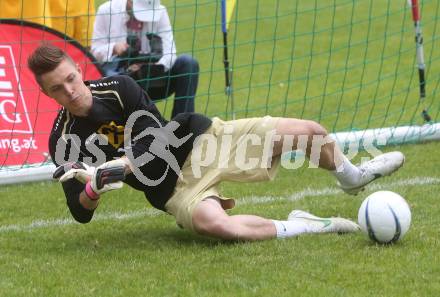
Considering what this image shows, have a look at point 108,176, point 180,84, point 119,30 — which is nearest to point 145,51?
point 119,30

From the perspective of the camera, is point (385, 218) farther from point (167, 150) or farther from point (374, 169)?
point (167, 150)

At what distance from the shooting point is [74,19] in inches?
300

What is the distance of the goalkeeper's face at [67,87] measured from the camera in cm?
455

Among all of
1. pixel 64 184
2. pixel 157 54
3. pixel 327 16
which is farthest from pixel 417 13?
pixel 327 16

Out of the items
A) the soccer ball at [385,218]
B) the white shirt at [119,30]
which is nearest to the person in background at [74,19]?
the white shirt at [119,30]

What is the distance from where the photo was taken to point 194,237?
16.4 feet

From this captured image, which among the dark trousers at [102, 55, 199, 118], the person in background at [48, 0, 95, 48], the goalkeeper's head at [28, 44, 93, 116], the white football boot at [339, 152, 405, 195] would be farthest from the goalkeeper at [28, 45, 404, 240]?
the person in background at [48, 0, 95, 48]

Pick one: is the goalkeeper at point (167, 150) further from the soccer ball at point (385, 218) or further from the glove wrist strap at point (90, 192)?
the soccer ball at point (385, 218)

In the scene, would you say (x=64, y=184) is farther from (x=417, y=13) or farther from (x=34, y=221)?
(x=417, y=13)

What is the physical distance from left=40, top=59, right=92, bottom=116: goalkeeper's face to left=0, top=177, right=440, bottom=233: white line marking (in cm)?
97

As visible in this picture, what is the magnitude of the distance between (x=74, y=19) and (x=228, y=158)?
3116 mm

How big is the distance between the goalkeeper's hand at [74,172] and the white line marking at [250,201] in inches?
36.4

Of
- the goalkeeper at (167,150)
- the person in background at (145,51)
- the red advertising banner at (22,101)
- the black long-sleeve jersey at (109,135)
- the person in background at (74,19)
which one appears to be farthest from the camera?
the person in background at (74,19)

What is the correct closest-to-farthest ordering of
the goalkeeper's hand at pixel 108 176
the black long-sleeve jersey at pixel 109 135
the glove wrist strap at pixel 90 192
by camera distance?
the goalkeeper's hand at pixel 108 176 → the glove wrist strap at pixel 90 192 → the black long-sleeve jersey at pixel 109 135
